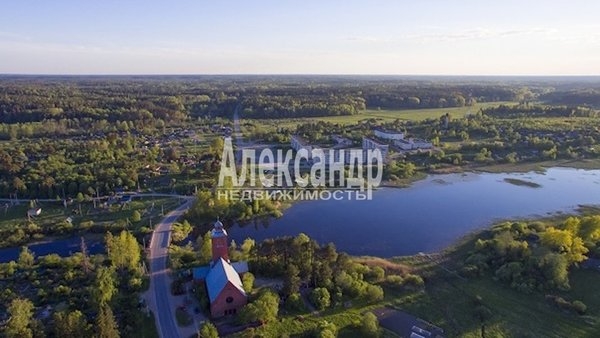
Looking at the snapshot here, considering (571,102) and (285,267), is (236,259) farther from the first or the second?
(571,102)

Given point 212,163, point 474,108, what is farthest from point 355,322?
point 474,108

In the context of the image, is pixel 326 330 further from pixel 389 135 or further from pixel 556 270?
pixel 389 135

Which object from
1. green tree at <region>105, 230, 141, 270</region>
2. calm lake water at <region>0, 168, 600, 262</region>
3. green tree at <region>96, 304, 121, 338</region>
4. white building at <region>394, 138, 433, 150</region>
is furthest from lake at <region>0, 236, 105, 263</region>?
white building at <region>394, 138, 433, 150</region>

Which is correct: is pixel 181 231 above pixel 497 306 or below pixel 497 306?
above

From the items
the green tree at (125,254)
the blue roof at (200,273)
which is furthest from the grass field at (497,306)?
the green tree at (125,254)

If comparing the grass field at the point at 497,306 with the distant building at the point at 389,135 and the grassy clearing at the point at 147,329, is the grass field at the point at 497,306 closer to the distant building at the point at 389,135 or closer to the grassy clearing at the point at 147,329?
the grassy clearing at the point at 147,329

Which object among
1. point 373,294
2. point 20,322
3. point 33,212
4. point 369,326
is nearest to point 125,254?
point 20,322
